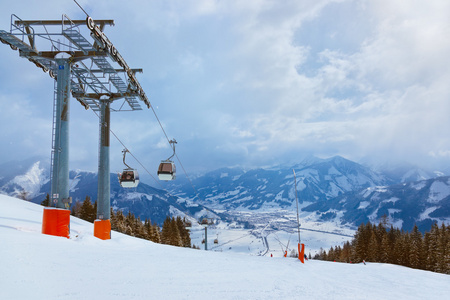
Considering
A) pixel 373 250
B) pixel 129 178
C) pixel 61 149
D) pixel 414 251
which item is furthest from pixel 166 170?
pixel 373 250

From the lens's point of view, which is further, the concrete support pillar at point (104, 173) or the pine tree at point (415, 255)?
the pine tree at point (415, 255)

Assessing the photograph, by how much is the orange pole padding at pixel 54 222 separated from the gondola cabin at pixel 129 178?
842 cm

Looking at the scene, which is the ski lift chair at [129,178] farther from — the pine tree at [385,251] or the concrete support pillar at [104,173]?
the pine tree at [385,251]

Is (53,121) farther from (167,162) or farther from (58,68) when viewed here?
(167,162)

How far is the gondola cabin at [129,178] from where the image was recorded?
73.8ft

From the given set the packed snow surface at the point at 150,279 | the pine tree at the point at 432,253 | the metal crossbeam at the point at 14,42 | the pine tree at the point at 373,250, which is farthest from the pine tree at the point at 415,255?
the metal crossbeam at the point at 14,42

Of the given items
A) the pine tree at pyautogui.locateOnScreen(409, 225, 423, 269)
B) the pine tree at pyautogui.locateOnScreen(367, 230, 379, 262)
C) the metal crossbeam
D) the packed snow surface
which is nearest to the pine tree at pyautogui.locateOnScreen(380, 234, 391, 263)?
the pine tree at pyautogui.locateOnScreen(367, 230, 379, 262)

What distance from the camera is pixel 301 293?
31.9ft

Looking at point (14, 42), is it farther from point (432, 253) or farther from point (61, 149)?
point (432, 253)

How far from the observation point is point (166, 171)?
2411 cm

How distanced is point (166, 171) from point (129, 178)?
2.99 metres

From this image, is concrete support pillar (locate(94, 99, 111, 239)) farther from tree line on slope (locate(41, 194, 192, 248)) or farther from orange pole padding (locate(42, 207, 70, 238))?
tree line on slope (locate(41, 194, 192, 248))

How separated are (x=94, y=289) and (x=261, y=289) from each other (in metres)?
5.05

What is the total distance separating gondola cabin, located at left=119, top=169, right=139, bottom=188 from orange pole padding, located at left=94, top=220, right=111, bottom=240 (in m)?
3.88
